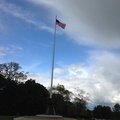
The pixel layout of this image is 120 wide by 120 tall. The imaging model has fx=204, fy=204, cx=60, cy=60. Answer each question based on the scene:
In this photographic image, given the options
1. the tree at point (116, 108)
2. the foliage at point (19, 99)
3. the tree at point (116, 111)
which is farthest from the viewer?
the tree at point (116, 108)

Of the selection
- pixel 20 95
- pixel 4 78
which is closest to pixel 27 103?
pixel 20 95

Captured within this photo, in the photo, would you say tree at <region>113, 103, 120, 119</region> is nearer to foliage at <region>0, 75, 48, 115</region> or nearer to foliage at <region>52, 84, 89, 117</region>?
foliage at <region>52, 84, 89, 117</region>

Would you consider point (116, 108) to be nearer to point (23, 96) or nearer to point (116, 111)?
point (116, 111)

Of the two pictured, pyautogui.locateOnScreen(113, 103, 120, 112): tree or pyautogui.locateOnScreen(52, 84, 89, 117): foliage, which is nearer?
pyautogui.locateOnScreen(52, 84, 89, 117): foliage

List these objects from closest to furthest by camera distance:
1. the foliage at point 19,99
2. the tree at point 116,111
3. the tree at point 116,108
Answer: the foliage at point 19,99 → the tree at point 116,111 → the tree at point 116,108

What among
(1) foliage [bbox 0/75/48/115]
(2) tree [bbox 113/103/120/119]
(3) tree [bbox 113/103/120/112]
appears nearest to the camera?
(1) foliage [bbox 0/75/48/115]

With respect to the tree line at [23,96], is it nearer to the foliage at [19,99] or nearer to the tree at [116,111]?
the foliage at [19,99]

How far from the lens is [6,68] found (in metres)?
61.3

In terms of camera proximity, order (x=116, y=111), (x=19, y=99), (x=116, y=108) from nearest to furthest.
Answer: (x=19, y=99) < (x=116, y=111) < (x=116, y=108)

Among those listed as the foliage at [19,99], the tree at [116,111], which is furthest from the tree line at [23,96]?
the tree at [116,111]

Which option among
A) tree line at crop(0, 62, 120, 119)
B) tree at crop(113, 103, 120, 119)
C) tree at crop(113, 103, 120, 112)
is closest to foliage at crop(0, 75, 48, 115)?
tree line at crop(0, 62, 120, 119)

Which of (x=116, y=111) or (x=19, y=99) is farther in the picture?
(x=116, y=111)

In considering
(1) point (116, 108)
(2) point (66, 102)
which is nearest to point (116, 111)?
(1) point (116, 108)

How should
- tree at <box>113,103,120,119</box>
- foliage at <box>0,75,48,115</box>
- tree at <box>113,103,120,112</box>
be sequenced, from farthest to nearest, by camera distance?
tree at <box>113,103,120,112</box> → tree at <box>113,103,120,119</box> → foliage at <box>0,75,48,115</box>
